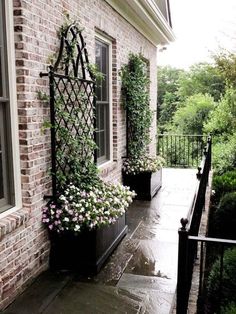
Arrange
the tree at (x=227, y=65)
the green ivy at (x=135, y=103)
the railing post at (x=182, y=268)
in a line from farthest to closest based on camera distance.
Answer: the tree at (x=227, y=65), the green ivy at (x=135, y=103), the railing post at (x=182, y=268)

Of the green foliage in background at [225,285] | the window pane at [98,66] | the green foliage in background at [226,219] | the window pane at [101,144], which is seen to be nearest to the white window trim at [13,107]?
the green foliage in background at [225,285]

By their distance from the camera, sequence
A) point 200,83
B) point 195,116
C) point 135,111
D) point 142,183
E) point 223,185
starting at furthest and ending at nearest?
point 200,83
point 195,116
point 223,185
point 135,111
point 142,183

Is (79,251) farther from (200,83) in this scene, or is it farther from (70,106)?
(200,83)

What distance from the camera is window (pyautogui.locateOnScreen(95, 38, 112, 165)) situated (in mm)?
5445

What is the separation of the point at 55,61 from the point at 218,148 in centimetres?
798

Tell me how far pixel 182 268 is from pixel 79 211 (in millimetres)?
1361

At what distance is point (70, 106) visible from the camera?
3.96m

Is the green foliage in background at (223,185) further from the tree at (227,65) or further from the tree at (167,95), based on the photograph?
the tree at (167,95)

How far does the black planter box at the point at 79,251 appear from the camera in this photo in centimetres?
350

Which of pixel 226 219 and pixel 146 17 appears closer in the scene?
pixel 226 219

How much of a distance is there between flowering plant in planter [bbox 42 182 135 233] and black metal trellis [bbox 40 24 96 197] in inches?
5.6

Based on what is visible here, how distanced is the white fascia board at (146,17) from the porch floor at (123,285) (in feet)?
10.9

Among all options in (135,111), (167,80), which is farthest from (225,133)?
(167,80)

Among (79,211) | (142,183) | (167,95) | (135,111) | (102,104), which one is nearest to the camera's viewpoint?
(79,211)
